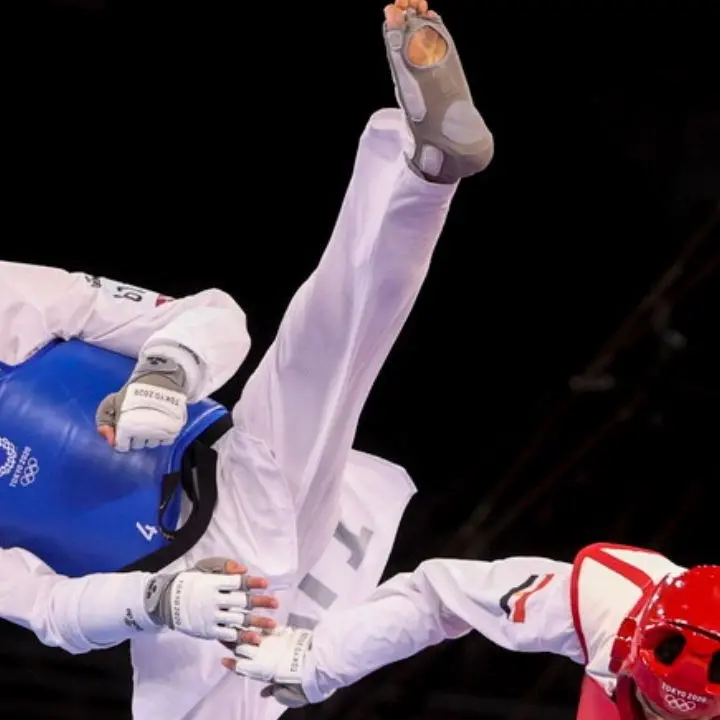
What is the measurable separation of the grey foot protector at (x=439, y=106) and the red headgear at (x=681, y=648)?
20.8 inches

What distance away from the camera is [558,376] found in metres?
2.59

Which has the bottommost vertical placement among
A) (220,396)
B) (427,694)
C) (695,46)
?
(427,694)

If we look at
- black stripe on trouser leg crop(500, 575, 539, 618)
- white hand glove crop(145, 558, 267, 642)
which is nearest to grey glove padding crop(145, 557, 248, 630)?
white hand glove crop(145, 558, 267, 642)

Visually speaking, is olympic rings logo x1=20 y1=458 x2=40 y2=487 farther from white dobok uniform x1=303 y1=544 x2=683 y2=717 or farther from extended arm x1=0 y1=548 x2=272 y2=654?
white dobok uniform x1=303 y1=544 x2=683 y2=717

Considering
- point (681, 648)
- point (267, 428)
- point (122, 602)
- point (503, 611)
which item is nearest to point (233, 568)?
point (122, 602)

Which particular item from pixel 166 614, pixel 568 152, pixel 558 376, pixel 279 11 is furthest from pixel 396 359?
pixel 166 614

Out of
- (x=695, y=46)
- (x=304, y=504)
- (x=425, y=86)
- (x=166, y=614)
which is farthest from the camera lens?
(x=695, y=46)

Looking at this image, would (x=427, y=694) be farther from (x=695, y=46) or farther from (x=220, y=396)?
(x=695, y=46)

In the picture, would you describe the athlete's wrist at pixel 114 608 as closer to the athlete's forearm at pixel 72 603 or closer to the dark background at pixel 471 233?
the athlete's forearm at pixel 72 603

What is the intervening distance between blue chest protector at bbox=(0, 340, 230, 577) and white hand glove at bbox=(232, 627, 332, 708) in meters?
0.22

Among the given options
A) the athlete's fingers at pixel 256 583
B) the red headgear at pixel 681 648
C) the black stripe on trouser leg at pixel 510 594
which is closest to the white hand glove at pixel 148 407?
the athlete's fingers at pixel 256 583

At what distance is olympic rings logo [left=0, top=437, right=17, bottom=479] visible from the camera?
75.0 inches

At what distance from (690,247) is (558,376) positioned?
0.34 meters

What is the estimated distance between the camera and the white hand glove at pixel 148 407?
1.74 m
